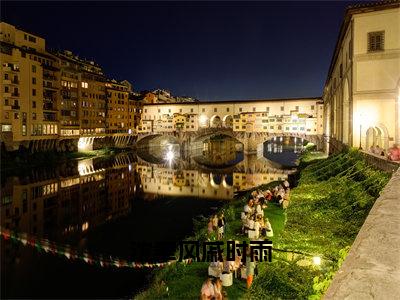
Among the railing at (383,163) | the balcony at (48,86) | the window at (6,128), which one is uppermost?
the balcony at (48,86)

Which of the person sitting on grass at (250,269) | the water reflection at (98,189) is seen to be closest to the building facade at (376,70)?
A: the water reflection at (98,189)

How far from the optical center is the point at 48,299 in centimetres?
1438

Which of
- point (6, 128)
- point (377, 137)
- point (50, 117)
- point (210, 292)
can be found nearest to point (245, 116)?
point (50, 117)

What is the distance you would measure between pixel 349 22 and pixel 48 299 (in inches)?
1038

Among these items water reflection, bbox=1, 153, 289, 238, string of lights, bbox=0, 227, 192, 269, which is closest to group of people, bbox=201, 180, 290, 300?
string of lights, bbox=0, 227, 192, 269

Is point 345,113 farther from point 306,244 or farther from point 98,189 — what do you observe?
point 98,189

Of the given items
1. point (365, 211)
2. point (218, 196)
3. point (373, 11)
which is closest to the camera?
point (365, 211)

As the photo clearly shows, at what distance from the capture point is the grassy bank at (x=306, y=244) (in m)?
10.1

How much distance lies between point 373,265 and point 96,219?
2569 cm

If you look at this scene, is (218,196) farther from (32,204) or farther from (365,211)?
(365,211)

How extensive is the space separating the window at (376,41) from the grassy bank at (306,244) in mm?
8911

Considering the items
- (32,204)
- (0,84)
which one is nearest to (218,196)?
(32,204)

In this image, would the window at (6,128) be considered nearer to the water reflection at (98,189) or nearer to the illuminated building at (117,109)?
the water reflection at (98,189)

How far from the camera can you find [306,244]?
42.3ft
